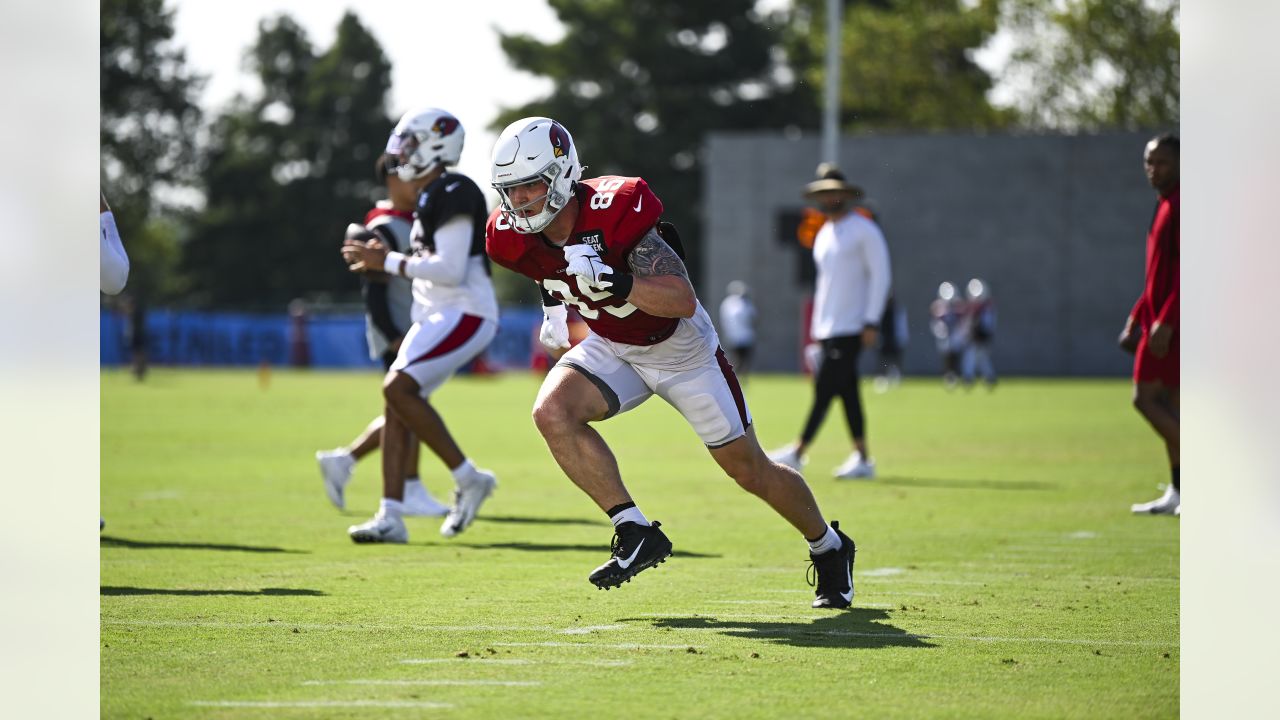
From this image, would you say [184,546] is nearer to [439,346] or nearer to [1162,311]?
[439,346]

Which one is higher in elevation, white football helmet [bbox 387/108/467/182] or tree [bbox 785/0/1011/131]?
tree [bbox 785/0/1011/131]

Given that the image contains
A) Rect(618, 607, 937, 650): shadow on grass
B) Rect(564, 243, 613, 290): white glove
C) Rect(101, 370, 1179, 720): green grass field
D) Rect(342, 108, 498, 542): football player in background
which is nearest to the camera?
Rect(101, 370, 1179, 720): green grass field

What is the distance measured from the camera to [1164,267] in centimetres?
968

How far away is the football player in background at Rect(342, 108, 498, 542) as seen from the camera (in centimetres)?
891

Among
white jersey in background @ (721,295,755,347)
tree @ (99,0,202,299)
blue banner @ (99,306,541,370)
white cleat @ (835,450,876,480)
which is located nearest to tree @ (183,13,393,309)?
tree @ (99,0,202,299)

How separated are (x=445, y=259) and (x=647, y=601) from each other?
9.20 feet

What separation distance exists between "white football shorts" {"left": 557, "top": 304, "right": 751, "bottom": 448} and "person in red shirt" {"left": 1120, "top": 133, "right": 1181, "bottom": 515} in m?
3.80

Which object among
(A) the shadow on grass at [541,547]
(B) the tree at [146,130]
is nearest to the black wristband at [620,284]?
(A) the shadow on grass at [541,547]

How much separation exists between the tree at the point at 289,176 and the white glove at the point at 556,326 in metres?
62.7

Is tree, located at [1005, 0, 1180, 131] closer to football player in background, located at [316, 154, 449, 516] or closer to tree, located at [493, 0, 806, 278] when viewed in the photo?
tree, located at [493, 0, 806, 278]

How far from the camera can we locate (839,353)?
43.0 feet
